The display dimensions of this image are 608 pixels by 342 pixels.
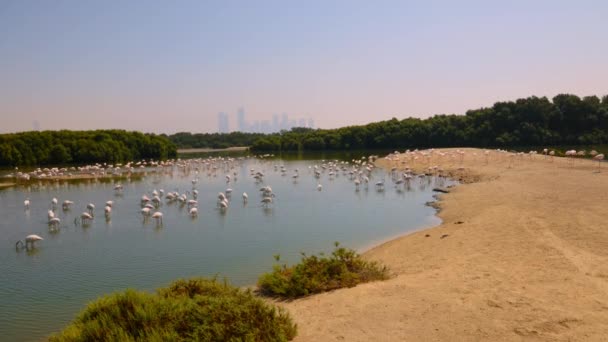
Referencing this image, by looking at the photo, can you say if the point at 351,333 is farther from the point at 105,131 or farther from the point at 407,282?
the point at 105,131

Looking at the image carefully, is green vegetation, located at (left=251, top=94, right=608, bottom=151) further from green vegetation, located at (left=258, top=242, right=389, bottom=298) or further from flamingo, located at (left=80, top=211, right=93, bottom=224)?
green vegetation, located at (left=258, top=242, right=389, bottom=298)

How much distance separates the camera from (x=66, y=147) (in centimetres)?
7581

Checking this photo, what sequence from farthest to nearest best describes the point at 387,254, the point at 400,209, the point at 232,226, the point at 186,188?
1. the point at 186,188
2. the point at 400,209
3. the point at 232,226
4. the point at 387,254

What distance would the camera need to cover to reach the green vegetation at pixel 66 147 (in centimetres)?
7100

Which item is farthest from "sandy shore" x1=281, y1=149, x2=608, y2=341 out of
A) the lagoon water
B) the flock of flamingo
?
the flock of flamingo

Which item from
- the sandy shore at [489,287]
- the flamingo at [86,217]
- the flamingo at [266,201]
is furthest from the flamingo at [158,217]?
the sandy shore at [489,287]

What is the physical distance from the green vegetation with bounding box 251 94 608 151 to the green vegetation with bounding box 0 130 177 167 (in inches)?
1786

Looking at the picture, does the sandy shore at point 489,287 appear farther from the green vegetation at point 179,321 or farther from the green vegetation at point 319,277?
the green vegetation at point 179,321

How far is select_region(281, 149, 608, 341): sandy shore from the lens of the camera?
7.47 metres

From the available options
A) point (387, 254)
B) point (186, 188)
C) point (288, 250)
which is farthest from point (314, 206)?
point (186, 188)

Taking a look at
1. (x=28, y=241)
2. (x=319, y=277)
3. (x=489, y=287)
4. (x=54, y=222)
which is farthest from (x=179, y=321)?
(x=54, y=222)

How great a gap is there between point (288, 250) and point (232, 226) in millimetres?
5902

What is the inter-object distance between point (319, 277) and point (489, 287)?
363 cm

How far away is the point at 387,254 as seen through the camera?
49.0 feet
